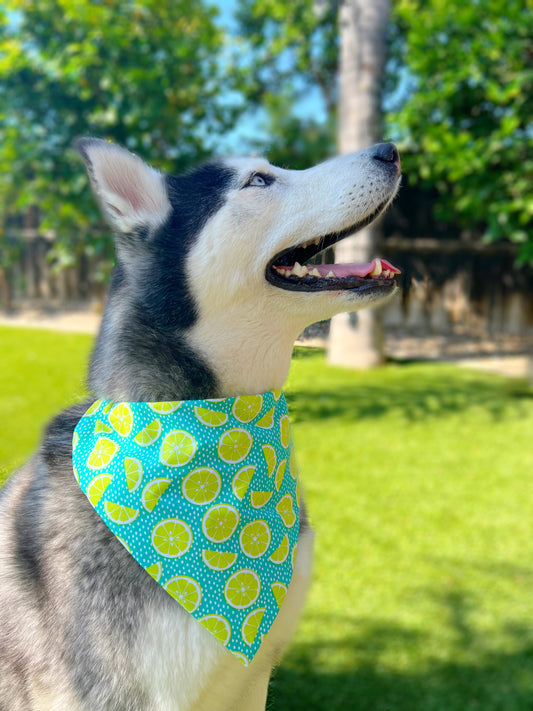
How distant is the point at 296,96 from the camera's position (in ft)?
43.2

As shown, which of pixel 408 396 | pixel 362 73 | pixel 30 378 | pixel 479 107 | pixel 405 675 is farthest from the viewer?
pixel 479 107

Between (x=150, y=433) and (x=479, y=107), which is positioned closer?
(x=150, y=433)

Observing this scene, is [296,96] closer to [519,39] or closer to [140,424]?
[519,39]

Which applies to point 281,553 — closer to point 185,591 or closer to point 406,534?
point 185,591

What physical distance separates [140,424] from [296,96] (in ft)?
42.9

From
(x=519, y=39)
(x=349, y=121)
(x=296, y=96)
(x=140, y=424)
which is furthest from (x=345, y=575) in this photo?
(x=296, y=96)

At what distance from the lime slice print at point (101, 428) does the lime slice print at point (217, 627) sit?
1.60 feet

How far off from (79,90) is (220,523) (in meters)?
8.53

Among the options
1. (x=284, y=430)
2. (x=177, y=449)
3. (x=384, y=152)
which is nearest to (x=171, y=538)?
(x=177, y=449)

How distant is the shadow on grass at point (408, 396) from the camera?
6.21 meters

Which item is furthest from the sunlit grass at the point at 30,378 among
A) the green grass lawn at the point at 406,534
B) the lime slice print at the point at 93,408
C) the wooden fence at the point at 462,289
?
the lime slice print at the point at 93,408

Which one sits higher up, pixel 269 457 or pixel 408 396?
pixel 269 457

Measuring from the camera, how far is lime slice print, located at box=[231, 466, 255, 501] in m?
1.51

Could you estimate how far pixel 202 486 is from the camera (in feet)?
4.88
